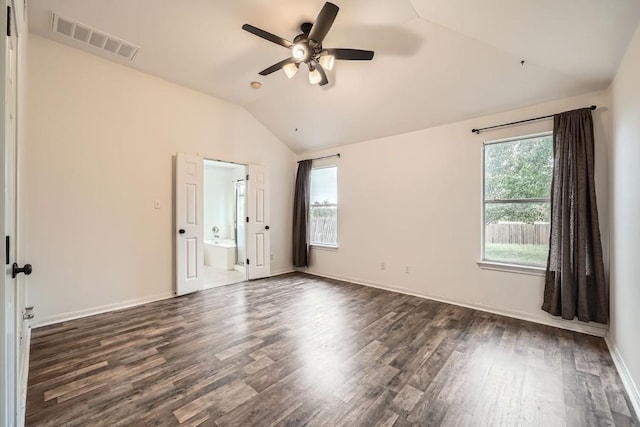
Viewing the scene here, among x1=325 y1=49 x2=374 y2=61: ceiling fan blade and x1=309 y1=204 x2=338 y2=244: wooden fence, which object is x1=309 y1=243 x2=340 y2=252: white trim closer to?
x1=309 y1=204 x2=338 y2=244: wooden fence

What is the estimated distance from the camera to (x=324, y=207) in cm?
551

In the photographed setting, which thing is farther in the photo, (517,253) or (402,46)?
(517,253)

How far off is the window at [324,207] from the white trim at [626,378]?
3669 millimetres

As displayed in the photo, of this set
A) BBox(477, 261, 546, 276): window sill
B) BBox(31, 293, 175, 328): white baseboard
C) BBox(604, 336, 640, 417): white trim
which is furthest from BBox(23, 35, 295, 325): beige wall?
BBox(604, 336, 640, 417): white trim

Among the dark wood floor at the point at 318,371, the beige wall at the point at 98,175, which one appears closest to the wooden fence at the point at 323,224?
the dark wood floor at the point at 318,371

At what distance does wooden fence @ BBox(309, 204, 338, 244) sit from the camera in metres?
5.34

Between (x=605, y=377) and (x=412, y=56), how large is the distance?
11.1 ft

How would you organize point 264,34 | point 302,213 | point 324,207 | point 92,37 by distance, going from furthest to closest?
1. point 302,213
2. point 324,207
3. point 92,37
4. point 264,34

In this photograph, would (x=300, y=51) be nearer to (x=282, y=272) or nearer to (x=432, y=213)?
(x=432, y=213)

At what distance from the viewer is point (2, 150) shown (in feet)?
2.76

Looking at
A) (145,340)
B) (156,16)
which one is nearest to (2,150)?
(145,340)

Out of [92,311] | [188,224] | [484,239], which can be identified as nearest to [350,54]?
[484,239]

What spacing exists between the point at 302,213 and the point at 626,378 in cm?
459

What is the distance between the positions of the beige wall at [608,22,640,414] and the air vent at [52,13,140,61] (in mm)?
4682
